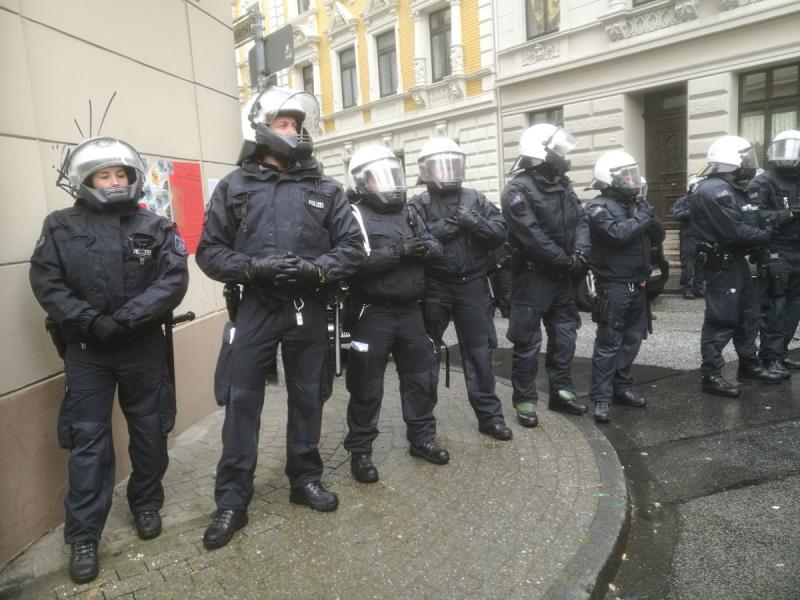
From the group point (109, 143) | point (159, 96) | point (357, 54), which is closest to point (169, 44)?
point (159, 96)

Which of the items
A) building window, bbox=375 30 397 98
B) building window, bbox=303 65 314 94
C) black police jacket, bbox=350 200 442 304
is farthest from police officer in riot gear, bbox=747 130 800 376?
building window, bbox=303 65 314 94

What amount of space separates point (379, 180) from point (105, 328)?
168 centimetres

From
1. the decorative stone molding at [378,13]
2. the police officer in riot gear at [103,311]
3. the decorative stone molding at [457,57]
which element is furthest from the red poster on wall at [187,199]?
the decorative stone molding at [378,13]

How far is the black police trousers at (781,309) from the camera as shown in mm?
5445

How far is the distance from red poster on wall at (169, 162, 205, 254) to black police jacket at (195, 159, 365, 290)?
1.53m

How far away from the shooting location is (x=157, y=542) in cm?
305

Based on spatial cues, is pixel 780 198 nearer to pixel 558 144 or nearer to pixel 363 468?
pixel 558 144

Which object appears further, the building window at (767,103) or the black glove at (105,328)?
the building window at (767,103)

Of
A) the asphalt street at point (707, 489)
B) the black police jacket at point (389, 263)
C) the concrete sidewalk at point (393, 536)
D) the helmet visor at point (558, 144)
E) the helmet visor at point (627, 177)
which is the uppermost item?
the helmet visor at point (558, 144)

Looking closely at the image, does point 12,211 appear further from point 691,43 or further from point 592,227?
point 691,43

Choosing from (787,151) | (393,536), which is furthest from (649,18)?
(393,536)

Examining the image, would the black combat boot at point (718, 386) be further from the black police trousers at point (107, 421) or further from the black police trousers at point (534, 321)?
the black police trousers at point (107, 421)

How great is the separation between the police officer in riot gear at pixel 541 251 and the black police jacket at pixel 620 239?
0.15m

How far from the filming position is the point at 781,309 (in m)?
5.50
